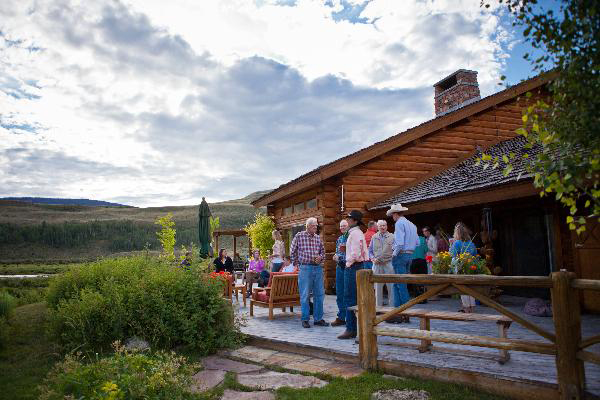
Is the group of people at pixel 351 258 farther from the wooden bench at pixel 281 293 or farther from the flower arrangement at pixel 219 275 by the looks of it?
the flower arrangement at pixel 219 275

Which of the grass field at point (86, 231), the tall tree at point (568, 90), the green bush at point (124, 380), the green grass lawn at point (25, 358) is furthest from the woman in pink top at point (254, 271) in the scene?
the grass field at point (86, 231)

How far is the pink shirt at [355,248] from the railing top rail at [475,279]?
44.8 inches

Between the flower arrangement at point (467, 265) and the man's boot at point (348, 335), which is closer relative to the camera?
the man's boot at point (348, 335)

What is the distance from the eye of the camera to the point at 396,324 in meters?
7.03

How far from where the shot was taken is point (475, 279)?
4.32 m

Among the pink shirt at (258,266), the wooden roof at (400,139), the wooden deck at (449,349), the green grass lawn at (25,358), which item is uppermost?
the wooden roof at (400,139)

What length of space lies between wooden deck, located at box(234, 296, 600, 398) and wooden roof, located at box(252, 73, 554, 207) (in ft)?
14.9

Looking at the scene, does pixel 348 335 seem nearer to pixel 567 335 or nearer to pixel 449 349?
pixel 449 349

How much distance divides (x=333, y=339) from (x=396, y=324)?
4.54ft

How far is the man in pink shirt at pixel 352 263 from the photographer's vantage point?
247 inches

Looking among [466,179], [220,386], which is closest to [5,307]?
[220,386]

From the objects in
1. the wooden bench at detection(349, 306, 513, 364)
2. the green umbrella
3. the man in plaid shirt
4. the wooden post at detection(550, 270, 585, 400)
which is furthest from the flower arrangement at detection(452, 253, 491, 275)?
the green umbrella

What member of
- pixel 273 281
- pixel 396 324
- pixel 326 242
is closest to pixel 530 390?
pixel 396 324

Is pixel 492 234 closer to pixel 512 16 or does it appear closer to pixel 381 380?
pixel 381 380
